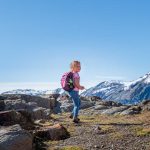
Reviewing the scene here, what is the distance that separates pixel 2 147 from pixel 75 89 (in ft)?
43.7

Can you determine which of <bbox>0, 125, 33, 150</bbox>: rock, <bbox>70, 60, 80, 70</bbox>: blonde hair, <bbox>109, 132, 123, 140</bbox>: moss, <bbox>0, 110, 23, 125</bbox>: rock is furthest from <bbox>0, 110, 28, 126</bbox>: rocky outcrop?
<bbox>70, 60, 80, 70</bbox>: blonde hair

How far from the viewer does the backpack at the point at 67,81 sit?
85.3 ft

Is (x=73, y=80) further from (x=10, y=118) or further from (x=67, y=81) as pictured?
(x=10, y=118)

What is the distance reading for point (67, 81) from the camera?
2611cm

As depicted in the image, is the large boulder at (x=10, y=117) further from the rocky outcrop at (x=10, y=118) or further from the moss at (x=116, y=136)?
the moss at (x=116, y=136)

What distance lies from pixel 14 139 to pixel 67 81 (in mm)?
12482

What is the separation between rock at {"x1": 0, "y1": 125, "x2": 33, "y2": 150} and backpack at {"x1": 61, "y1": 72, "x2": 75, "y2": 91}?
11418mm

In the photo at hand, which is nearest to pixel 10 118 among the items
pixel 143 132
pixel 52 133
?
pixel 52 133

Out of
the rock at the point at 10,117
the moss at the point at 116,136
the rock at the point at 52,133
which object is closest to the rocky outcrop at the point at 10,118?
the rock at the point at 10,117

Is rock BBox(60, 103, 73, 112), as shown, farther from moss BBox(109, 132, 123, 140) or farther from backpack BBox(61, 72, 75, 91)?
moss BBox(109, 132, 123, 140)

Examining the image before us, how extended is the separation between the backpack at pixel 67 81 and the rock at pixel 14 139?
37.5ft

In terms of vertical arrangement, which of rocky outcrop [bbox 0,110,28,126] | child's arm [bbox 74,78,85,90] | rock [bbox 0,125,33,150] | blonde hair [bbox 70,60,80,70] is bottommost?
rock [bbox 0,125,33,150]

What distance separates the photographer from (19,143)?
13.8 metres

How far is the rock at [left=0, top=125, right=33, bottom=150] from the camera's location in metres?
13.5
